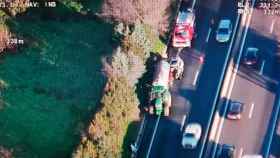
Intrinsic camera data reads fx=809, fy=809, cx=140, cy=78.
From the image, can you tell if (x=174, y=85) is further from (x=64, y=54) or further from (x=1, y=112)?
(x=1, y=112)

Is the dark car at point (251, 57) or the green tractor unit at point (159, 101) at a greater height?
the dark car at point (251, 57)

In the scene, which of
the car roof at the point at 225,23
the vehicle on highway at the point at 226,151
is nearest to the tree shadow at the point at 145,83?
the car roof at the point at 225,23

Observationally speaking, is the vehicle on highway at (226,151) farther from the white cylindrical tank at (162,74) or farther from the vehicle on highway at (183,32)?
the vehicle on highway at (183,32)

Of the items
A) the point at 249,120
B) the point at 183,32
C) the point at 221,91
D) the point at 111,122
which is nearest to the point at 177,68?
the point at 183,32

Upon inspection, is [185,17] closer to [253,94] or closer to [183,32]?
[183,32]

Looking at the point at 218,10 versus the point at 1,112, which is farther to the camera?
the point at 218,10

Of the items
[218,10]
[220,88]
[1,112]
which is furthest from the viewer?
[218,10]

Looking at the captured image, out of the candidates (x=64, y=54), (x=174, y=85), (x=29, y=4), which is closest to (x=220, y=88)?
(x=174, y=85)
